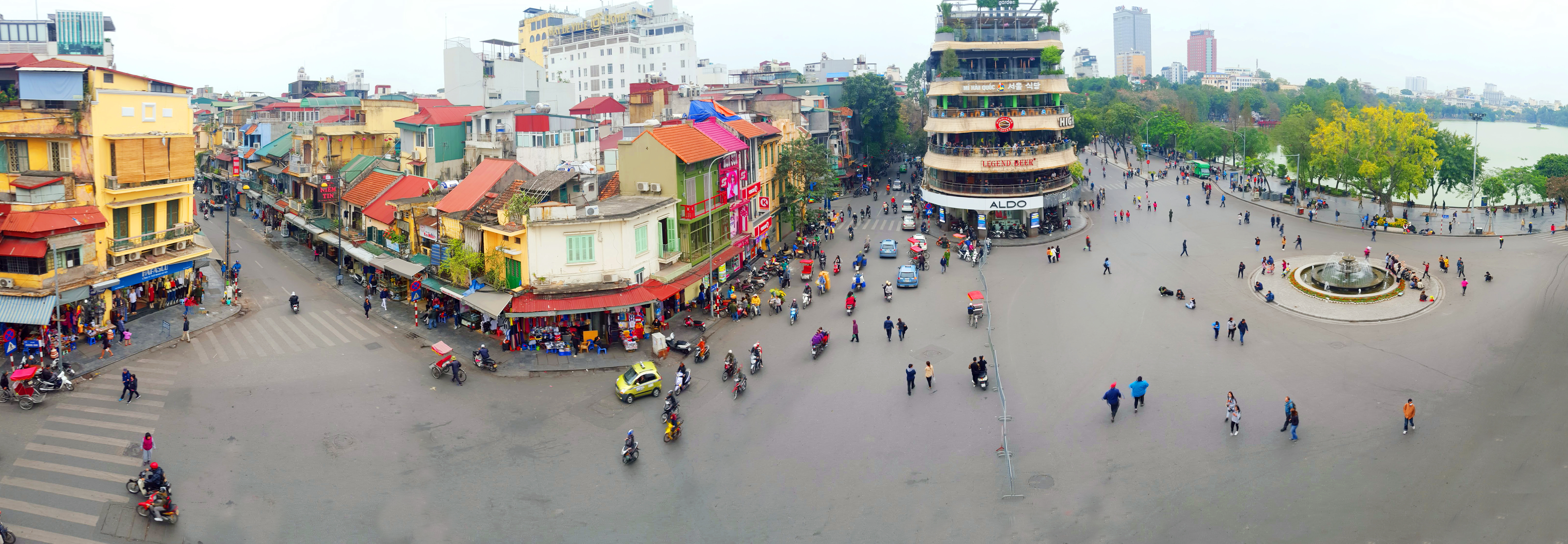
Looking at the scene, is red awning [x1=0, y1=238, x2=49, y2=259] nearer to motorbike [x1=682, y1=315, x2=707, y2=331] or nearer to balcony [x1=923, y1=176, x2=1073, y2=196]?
motorbike [x1=682, y1=315, x2=707, y2=331]

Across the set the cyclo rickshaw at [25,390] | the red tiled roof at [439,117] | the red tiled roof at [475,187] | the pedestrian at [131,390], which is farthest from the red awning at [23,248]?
the red tiled roof at [439,117]

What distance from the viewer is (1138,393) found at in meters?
26.6

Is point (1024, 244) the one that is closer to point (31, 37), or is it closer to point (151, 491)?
point (151, 491)

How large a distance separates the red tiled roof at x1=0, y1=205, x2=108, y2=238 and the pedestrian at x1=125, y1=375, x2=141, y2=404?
8.25 metres

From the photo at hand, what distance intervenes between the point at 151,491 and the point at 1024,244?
4631cm

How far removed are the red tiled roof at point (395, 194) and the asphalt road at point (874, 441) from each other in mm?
6944

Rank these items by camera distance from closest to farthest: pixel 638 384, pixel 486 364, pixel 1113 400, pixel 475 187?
pixel 1113 400 < pixel 638 384 < pixel 486 364 < pixel 475 187

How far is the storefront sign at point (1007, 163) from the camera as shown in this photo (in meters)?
59.3

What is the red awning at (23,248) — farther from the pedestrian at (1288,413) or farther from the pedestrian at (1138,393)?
the pedestrian at (1288,413)

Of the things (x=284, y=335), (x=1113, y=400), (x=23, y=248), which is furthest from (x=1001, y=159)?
(x=23, y=248)

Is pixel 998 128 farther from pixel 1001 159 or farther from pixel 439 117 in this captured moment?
pixel 439 117

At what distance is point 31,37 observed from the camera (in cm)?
6159

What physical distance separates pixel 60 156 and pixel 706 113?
96.2 feet

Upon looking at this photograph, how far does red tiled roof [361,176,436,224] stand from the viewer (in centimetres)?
4347
